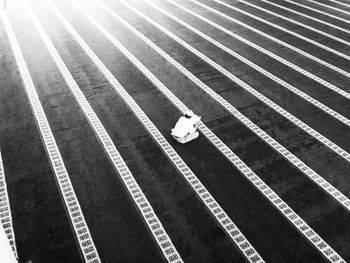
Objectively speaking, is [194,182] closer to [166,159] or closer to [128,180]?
[166,159]

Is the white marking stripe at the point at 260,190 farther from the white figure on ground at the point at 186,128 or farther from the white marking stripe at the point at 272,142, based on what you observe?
the white marking stripe at the point at 272,142

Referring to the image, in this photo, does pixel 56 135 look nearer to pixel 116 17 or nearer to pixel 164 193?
pixel 164 193

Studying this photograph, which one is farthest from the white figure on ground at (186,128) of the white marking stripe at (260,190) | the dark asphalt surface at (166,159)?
the white marking stripe at (260,190)

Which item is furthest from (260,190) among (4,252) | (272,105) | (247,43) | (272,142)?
(247,43)

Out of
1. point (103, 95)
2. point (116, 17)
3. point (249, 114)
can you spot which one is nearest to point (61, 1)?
point (116, 17)

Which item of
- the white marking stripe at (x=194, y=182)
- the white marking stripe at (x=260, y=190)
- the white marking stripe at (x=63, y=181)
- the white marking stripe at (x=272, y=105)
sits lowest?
the white marking stripe at (x=272, y=105)

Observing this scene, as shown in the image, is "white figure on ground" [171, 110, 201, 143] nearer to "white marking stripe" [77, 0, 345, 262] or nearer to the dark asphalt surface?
the dark asphalt surface
